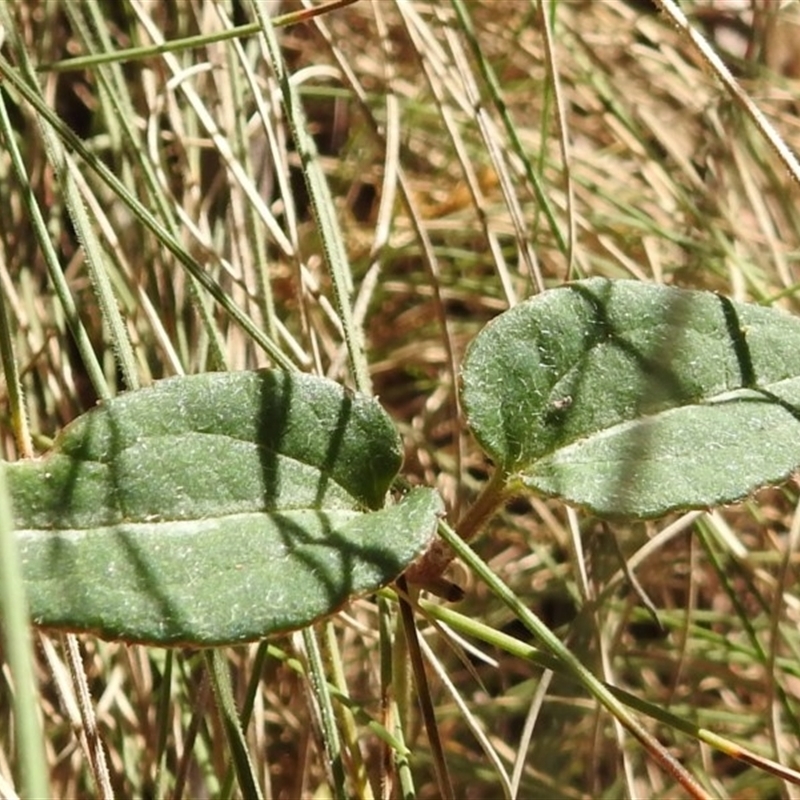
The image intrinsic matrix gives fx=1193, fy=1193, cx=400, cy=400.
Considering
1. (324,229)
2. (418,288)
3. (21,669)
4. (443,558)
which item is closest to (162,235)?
(324,229)

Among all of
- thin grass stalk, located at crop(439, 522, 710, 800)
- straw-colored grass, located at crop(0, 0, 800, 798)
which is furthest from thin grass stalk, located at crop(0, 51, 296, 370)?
thin grass stalk, located at crop(439, 522, 710, 800)

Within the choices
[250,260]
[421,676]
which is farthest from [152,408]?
[250,260]

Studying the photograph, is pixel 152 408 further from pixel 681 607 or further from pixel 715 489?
pixel 681 607

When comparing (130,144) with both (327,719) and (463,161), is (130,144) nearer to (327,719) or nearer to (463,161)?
(463,161)

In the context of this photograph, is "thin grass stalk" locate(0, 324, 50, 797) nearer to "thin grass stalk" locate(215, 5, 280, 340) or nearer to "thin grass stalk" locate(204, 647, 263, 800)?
"thin grass stalk" locate(204, 647, 263, 800)

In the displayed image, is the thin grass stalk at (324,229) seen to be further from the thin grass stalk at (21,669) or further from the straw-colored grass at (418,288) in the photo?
the thin grass stalk at (21,669)
